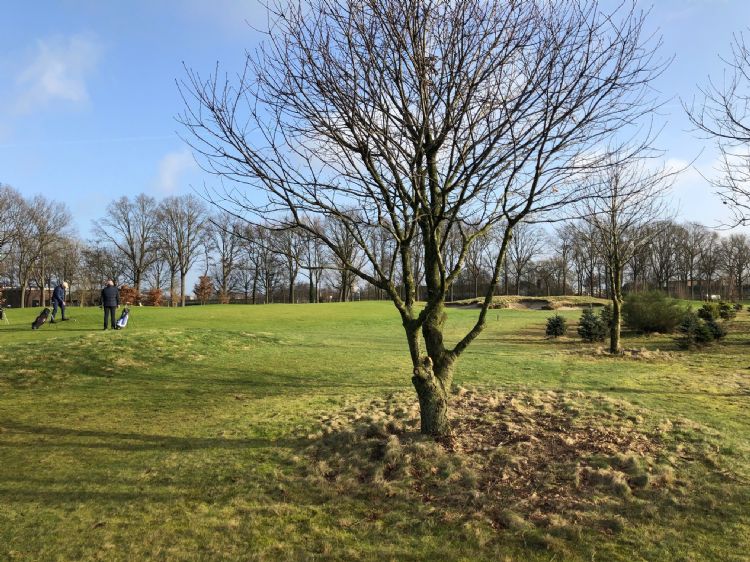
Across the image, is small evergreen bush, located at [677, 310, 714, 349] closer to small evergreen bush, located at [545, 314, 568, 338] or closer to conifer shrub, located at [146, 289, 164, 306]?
small evergreen bush, located at [545, 314, 568, 338]

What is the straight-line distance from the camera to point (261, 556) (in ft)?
10.0

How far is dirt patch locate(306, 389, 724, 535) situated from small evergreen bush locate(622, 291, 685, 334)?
1369 centimetres

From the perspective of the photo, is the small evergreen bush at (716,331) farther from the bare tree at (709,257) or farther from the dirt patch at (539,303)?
the bare tree at (709,257)

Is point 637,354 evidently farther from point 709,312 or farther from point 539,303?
point 539,303

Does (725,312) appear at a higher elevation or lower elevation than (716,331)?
higher

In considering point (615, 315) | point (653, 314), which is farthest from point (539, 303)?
point (615, 315)

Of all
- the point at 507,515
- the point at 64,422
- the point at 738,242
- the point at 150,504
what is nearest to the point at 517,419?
the point at 507,515

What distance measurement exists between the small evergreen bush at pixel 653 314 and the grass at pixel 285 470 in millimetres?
8044

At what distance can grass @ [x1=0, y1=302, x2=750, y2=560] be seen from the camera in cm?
316

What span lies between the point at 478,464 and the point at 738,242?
7229 cm

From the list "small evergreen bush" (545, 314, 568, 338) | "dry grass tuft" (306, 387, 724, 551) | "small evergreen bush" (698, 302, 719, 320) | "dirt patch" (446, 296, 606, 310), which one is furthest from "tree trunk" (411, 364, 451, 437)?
"dirt patch" (446, 296, 606, 310)

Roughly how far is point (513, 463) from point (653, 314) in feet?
52.9

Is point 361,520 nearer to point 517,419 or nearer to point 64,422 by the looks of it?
point 517,419

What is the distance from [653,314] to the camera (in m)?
17.6
